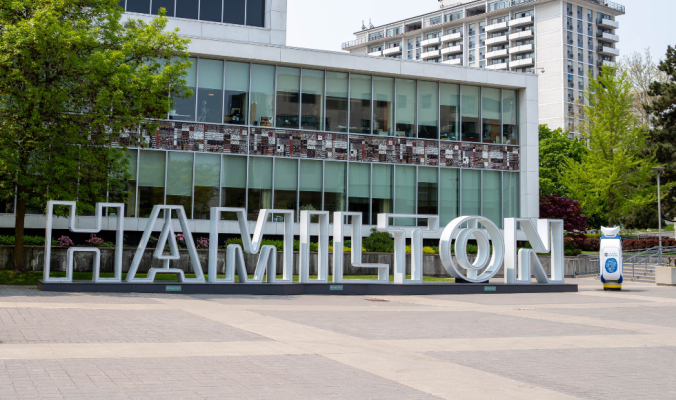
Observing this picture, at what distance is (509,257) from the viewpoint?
77.1 ft

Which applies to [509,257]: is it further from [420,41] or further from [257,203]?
[420,41]

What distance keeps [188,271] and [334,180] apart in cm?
882

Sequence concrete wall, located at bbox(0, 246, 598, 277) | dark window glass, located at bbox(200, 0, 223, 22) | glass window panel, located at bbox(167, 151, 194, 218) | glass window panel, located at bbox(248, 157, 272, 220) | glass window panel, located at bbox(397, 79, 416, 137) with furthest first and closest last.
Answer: glass window panel, located at bbox(397, 79, 416, 137) → dark window glass, located at bbox(200, 0, 223, 22) → glass window panel, located at bbox(248, 157, 272, 220) → glass window panel, located at bbox(167, 151, 194, 218) → concrete wall, located at bbox(0, 246, 598, 277)

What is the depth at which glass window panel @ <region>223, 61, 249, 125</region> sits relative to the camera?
3008 centimetres

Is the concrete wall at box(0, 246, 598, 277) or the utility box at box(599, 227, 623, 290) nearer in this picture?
the concrete wall at box(0, 246, 598, 277)

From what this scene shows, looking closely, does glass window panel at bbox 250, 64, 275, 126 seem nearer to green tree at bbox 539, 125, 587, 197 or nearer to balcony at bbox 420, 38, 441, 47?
green tree at bbox 539, 125, 587, 197

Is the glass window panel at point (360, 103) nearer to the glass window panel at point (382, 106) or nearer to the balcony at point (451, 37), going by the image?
the glass window panel at point (382, 106)

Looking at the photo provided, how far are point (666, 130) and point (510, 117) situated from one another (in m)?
18.8

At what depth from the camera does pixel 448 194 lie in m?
33.8

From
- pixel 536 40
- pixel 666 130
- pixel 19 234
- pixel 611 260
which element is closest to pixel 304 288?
pixel 19 234

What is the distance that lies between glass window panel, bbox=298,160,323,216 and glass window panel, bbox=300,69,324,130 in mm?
1822

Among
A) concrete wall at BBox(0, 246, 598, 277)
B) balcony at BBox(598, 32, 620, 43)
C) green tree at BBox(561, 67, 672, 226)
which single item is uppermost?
balcony at BBox(598, 32, 620, 43)

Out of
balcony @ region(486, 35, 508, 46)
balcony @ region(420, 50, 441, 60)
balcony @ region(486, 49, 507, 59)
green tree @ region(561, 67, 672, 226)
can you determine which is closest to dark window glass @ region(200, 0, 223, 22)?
green tree @ region(561, 67, 672, 226)

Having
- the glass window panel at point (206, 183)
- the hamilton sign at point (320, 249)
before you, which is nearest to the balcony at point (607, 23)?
the hamilton sign at point (320, 249)
